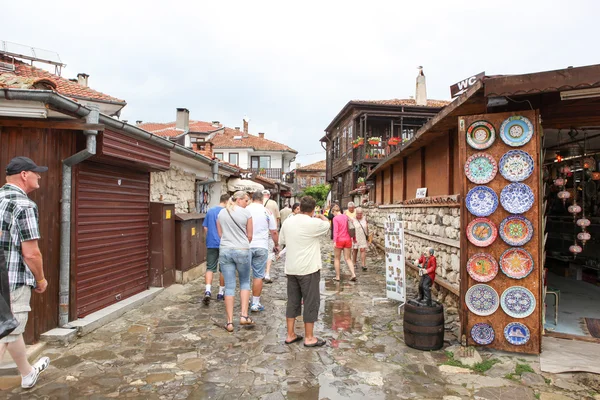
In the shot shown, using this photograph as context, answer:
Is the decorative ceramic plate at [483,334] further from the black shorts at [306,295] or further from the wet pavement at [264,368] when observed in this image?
the black shorts at [306,295]

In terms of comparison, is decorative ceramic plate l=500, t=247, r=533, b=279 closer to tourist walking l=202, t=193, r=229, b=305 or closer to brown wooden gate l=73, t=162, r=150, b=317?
tourist walking l=202, t=193, r=229, b=305

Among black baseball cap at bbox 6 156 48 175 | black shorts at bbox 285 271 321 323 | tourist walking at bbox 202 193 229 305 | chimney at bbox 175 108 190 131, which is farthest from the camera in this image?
chimney at bbox 175 108 190 131

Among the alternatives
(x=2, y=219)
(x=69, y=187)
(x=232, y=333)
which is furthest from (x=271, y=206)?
(x=2, y=219)

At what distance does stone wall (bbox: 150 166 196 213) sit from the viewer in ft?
27.8

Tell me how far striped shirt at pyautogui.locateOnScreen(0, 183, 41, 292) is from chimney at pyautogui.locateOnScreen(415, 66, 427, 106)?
23867 mm

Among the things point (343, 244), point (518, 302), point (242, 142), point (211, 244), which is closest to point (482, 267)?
point (518, 302)

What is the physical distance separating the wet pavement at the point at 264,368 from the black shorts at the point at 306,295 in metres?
0.42

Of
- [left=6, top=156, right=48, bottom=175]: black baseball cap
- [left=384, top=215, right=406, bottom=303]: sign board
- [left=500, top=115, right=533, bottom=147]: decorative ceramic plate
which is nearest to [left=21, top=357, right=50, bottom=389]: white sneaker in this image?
[left=6, top=156, right=48, bottom=175]: black baseball cap

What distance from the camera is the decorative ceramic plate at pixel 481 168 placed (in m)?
4.73

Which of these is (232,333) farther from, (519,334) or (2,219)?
(519,334)

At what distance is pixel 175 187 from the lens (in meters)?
9.50

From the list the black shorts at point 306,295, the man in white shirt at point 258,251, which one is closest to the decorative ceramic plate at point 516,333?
the black shorts at point 306,295

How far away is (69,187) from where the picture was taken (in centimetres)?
512

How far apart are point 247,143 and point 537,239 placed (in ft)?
135
